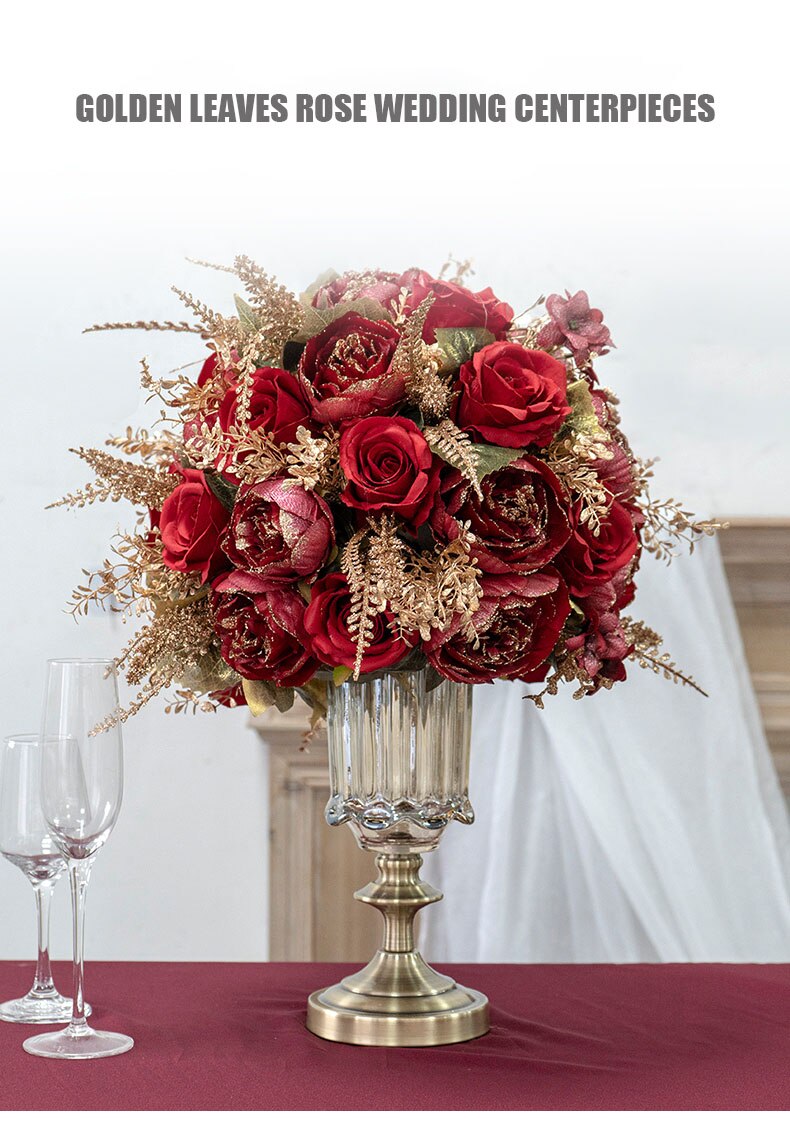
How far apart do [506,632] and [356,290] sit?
0.28 metres

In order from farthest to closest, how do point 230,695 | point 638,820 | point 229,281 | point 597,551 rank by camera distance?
point 229,281
point 638,820
point 230,695
point 597,551

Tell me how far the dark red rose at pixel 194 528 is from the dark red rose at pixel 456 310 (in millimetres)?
197

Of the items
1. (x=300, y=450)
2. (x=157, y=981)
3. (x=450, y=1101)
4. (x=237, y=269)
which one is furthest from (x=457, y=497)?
(x=157, y=981)

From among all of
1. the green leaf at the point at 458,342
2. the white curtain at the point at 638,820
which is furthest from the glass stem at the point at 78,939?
the white curtain at the point at 638,820

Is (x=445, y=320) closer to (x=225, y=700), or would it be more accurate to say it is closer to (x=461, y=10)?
(x=225, y=700)

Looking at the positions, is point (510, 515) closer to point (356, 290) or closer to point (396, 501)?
point (396, 501)

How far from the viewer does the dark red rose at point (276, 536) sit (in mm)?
861

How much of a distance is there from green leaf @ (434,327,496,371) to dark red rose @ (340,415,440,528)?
2.8 inches

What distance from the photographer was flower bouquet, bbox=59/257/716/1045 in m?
0.86

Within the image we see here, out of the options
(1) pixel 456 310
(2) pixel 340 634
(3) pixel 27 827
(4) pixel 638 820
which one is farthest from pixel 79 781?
(4) pixel 638 820

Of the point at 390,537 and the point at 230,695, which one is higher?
the point at 390,537

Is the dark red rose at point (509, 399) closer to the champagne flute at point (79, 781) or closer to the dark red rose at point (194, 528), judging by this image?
the dark red rose at point (194, 528)

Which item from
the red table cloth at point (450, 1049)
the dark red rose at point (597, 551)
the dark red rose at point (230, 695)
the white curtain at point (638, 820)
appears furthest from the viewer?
the white curtain at point (638, 820)

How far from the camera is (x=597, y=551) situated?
0.94 metres
